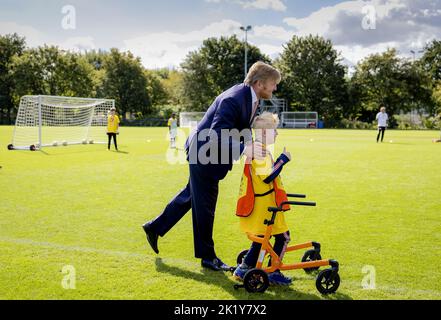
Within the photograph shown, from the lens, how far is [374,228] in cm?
684

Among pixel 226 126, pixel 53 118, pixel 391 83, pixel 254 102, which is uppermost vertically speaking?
pixel 391 83

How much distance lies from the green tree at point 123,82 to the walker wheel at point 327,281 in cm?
7067

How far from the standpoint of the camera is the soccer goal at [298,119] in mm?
61250

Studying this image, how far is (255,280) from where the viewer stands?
4.42 m

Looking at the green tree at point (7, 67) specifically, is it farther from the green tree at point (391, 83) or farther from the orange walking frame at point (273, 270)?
the orange walking frame at point (273, 270)

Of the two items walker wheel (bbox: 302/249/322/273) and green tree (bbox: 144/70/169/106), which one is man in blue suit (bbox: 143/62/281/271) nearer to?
walker wheel (bbox: 302/249/322/273)

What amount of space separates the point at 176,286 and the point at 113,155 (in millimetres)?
14305

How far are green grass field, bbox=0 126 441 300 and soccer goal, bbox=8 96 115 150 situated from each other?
11192mm

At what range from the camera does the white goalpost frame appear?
6123 centimetres

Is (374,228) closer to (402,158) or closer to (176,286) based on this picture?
(176,286)

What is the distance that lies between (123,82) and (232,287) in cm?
7111

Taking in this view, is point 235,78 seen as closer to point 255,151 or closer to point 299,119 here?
point 299,119

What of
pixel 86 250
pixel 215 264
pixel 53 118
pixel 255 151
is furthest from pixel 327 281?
pixel 53 118
